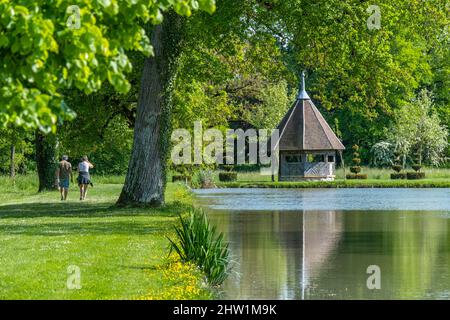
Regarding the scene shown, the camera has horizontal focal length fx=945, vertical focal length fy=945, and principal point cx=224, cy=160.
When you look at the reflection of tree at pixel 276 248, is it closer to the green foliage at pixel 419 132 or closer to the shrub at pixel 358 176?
the shrub at pixel 358 176

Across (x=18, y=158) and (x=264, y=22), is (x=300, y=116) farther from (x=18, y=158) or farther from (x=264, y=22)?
(x=264, y=22)

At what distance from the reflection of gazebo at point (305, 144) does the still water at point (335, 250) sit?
30.5 meters

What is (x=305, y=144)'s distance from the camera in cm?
7006

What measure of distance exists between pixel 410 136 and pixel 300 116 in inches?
410

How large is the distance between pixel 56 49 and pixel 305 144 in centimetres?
6176

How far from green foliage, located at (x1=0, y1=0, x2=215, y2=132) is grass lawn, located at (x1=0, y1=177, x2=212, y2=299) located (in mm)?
4015

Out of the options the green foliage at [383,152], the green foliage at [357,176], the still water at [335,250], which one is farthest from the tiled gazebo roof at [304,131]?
the still water at [335,250]

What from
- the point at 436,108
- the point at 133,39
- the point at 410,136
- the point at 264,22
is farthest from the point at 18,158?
the point at 133,39

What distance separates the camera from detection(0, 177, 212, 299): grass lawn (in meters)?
12.9

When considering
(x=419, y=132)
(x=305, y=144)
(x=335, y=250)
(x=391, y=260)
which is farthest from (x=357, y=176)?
(x=391, y=260)

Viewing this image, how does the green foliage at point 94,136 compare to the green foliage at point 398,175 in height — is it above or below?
above

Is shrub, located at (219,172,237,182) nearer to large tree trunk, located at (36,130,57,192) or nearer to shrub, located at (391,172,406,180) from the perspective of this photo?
shrub, located at (391,172,406,180)

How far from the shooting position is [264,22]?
3253 cm

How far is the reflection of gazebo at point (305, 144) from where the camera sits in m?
69.3
